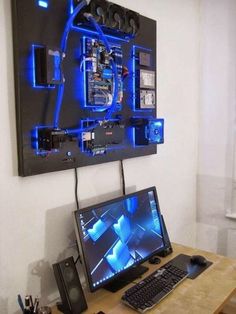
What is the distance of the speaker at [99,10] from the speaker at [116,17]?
0.03 metres

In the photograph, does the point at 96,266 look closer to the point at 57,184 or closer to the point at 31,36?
the point at 57,184

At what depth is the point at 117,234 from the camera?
1656mm

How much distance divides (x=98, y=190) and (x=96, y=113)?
1.39 feet

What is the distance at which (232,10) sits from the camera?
239 centimetres

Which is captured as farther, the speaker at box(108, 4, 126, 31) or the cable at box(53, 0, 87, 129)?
the speaker at box(108, 4, 126, 31)

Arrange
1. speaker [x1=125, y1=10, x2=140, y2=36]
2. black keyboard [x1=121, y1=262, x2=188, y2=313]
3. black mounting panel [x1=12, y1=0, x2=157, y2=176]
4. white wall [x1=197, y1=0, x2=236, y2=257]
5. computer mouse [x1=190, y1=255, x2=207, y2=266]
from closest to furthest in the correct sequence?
1. black mounting panel [x1=12, y1=0, x2=157, y2=176]
2. black keyboard [x1=121, y1=262, x2=188, y2=313]
3. speaker [x1=125, y1=10, x2=140, y2=36]
4. computer mouse [x1=190, y1=255, x2=207, y2=266]
5. white wall [x1=197, y1=0, x2=236, y2=257]

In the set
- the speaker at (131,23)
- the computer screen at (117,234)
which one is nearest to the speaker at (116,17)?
the speaker at (131,23)

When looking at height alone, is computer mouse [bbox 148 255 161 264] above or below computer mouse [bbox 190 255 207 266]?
below

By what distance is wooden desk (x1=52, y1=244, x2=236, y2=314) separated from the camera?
143cm

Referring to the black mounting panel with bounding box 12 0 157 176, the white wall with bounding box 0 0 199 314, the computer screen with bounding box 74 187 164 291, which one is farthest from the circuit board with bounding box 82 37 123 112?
the computer screen with bounding box 74 187 164 291

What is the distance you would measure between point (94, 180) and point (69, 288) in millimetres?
571

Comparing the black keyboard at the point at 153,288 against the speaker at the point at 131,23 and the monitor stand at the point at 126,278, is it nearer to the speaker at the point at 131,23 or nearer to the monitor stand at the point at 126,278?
the monitor stand at the point at 126,278

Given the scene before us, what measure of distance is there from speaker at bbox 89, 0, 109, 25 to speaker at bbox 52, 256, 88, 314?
1.13m

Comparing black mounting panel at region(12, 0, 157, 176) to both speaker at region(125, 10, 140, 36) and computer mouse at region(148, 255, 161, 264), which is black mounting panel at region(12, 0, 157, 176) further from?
computer mouse at region(148, 255, 161, 264)
